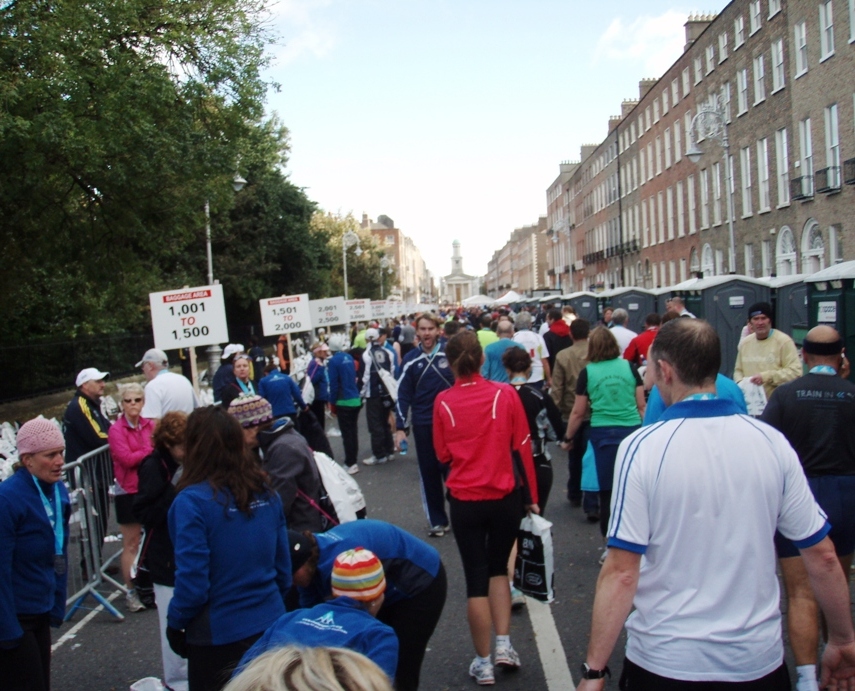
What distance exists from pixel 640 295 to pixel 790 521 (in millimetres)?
25813

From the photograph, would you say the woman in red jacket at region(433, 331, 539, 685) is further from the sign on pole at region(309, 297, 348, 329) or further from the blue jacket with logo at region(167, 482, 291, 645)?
the sign on pole at region(309, 297, 348, 329)

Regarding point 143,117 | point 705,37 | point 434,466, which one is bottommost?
point 434,466

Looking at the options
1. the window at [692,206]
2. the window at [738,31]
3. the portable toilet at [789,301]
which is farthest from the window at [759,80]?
the portable toilet at [789,301]

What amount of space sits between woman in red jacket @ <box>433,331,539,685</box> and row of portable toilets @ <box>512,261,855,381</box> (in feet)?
29.4

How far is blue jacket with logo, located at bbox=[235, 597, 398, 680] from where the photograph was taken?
2.69 m

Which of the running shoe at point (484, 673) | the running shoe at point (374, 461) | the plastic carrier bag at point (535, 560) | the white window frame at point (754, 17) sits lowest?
the running shoe at point (374, 461)

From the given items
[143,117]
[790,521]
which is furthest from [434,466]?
[143,117]

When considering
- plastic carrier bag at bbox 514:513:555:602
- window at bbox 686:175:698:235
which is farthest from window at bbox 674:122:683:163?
plastic carrier bag at bbox 514:513:555:602

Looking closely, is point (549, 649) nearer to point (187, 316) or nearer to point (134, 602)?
point (134, 602)

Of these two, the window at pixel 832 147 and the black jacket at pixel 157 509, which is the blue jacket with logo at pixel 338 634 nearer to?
the black jacket at pixel 157 509

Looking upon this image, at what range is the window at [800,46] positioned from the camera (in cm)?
3183

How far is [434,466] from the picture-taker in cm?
836

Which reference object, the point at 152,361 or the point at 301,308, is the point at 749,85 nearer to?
the point at 301,308

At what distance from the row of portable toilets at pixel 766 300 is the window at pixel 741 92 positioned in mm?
13919
